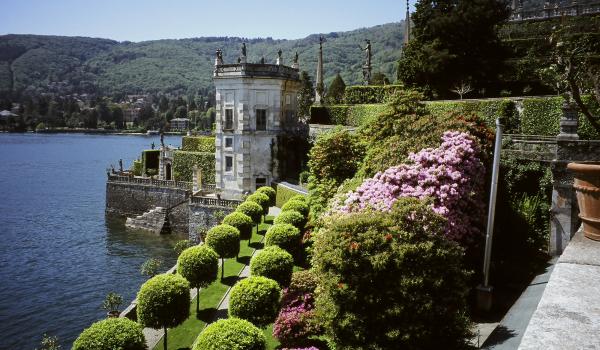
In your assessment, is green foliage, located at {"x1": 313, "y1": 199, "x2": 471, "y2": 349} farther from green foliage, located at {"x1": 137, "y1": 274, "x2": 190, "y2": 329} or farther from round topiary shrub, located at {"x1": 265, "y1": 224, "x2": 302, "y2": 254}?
round topiary shrub, located at {"x1": 265, "y1": 224, "x2": 302, "y2": 254}

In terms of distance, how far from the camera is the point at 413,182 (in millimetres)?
15414

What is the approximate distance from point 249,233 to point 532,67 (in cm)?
2284

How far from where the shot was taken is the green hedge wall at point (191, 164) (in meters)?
50.3

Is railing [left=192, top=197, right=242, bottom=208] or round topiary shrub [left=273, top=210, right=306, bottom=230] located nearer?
round topiary shrub [left=273, top=210, right=306, bottom=230]

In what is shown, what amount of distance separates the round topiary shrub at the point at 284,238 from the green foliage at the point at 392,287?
40.7 ft

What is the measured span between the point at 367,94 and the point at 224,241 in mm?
24361

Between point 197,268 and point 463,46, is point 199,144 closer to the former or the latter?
point 463,46

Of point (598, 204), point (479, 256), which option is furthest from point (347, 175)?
point (598, 204)

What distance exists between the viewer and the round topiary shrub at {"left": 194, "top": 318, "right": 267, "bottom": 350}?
500 inches

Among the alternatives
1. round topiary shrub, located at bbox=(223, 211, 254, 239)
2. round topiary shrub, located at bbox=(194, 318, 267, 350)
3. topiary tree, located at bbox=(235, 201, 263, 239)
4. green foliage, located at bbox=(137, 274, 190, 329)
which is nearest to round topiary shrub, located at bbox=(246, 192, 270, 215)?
topiary tree, located at bbox=(235, 201, 263, 239)

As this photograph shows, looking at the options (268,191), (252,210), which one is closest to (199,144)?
(268,191)

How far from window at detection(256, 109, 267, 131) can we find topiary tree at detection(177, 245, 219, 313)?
21110mm

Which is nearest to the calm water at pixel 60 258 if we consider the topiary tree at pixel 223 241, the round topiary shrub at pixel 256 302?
the topiary tree at pixel 223 241

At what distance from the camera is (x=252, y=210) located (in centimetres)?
3222
